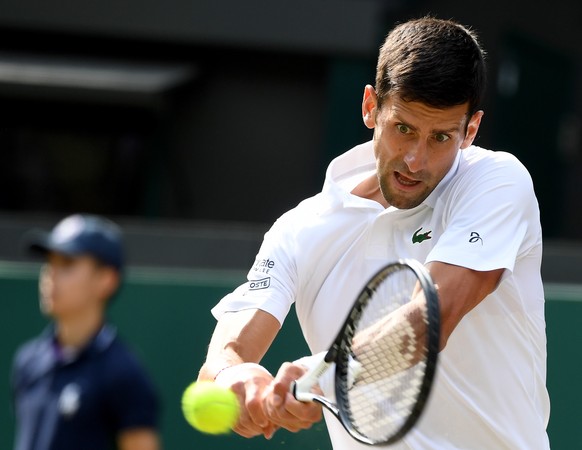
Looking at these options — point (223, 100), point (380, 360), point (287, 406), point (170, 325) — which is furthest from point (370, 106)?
point (223, 100)

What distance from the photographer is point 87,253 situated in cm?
386

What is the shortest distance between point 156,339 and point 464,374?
2694 millimetres

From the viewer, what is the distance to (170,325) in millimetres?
5621

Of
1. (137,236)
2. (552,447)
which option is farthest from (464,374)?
(137,236)

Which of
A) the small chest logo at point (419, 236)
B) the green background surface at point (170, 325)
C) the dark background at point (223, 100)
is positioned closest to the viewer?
the small chest logo at point (419, 236)

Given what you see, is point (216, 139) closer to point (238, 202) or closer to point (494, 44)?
point (238, 202)

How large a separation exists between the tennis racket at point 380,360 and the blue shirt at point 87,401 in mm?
854

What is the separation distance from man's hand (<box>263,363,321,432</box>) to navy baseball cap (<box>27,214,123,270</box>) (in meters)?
1.20

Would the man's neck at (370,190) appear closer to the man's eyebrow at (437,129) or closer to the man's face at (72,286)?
the man's eyebrow at (437,129)

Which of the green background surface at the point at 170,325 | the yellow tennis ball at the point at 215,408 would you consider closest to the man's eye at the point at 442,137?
the yellow tennis ball at the point at 215,408

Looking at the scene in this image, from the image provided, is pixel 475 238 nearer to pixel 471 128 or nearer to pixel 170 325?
pixel 471 128

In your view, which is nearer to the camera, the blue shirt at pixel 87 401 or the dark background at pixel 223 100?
the blue shirt at pixel 87 401

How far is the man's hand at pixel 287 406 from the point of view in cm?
277

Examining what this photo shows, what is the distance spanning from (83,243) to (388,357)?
141 centimetres
